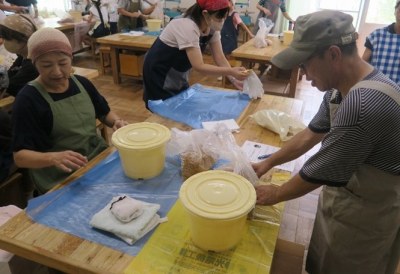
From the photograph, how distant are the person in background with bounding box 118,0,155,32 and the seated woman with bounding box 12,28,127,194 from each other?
469 centimetres

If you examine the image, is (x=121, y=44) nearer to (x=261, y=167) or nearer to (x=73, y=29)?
(x=73, y=29)

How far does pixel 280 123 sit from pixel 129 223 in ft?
3.38

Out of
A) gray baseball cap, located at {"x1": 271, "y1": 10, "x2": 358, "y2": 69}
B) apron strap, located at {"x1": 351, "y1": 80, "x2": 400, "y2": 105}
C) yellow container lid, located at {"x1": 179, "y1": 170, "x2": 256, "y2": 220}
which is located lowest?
yellow container lid, located at {"x1": 179, "y1": 170, "x2": 256, "y2": 220}

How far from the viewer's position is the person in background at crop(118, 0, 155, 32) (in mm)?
5809

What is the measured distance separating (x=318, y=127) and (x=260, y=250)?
0.59 meters

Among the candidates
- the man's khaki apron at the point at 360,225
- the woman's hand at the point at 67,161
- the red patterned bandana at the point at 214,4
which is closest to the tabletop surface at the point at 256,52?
the red patterned bandana at the point at 214,4

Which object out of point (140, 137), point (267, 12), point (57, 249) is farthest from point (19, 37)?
point (267, 12)

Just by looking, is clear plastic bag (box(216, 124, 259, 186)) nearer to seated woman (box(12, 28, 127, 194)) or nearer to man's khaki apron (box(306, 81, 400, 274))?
man's khaki apron (box(306, 81, 400, 274))

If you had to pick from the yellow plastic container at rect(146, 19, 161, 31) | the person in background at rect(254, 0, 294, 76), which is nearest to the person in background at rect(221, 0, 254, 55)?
the person in background at rect(254, 0, 294, 76)

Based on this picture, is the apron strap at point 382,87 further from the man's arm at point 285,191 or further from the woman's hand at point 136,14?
the woman's hand at point 136,14

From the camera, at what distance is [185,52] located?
2152mm

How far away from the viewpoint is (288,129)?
5.53ft

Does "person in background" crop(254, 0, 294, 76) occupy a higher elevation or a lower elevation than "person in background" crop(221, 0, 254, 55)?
higher

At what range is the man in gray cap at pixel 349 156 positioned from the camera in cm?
89
